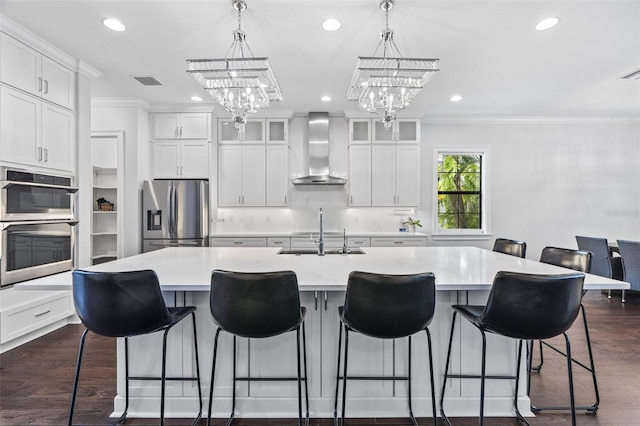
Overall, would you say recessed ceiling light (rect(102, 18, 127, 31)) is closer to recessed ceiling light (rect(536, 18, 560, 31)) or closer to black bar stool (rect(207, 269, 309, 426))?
black bar stool (rect(207, 269, 309, 426))

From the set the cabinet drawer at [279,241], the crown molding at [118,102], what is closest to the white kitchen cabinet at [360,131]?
the cabinet drawer at [279,241]

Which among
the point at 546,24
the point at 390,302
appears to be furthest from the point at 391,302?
the point at 546,24

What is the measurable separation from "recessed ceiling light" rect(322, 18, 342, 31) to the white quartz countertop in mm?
1923

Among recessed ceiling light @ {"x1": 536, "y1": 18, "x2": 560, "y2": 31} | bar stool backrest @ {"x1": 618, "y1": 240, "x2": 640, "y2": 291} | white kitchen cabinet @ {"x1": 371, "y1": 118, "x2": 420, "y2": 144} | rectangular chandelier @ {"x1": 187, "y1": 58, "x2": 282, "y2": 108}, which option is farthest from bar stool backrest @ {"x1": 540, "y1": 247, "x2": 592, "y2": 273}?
white kitchen cabinet @ {"x1": 371, "y1": 118, "x2": 420, "y2": 144}

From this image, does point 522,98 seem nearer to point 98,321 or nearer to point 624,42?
point 624,42

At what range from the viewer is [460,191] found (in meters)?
5.47

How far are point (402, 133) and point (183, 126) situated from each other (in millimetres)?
3361

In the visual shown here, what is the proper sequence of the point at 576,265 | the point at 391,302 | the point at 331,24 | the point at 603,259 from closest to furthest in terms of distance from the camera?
the point at 391,302, the point at 576,265, the point at 331,24, the point at 603,259

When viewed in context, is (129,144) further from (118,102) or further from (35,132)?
(35,132)

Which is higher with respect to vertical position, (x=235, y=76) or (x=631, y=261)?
(x=235, y=76)

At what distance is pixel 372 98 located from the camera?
2564 mm

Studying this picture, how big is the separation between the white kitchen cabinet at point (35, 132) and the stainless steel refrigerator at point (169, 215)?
1.14 meters

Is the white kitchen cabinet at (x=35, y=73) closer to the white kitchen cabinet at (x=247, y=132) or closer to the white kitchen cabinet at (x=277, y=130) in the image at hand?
the white kitchen cabinet at (x=247, y=132)

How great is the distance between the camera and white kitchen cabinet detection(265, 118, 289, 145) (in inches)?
196
